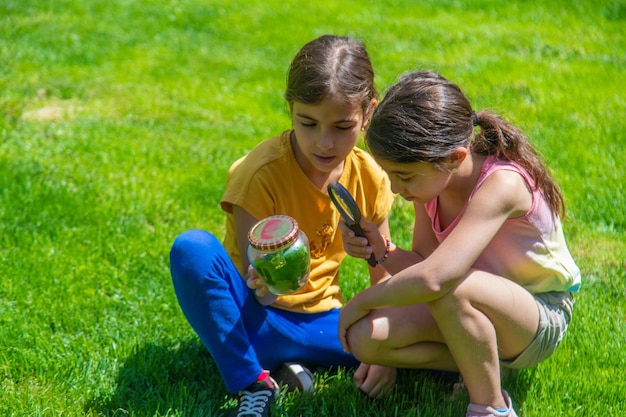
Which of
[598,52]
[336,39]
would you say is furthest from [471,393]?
[598,52]

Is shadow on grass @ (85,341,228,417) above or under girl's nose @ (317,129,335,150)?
under

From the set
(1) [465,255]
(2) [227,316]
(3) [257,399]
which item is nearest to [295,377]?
(3) [257,399]

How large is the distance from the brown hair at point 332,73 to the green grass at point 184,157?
3.20 feet

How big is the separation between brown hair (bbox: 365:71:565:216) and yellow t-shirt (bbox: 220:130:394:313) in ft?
1.40

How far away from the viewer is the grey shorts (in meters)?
2.52

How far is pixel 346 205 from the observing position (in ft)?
8.17

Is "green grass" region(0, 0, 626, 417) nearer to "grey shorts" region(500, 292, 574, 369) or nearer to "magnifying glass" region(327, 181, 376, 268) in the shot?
"grey shorts" region(500, 292, 574, 369)

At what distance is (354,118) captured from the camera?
8.79 feet

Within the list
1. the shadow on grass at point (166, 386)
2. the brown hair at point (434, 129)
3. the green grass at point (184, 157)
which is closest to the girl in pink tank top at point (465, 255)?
the brown hair at point (434, 129)

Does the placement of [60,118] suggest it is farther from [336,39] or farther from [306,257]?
[306,257]

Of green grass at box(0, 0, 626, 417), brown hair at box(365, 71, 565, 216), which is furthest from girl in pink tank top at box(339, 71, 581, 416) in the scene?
green grass at box(0, 0, 626, 417)

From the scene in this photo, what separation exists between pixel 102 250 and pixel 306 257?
1493 millimetres

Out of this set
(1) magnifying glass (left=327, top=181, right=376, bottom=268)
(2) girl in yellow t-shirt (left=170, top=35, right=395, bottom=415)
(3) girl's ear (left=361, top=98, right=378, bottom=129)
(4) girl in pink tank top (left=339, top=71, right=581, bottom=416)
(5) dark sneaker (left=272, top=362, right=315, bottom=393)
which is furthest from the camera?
(3) girl's ear (left=361, top=98, right=378, bottom=129)

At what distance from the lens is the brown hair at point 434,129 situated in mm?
2340
